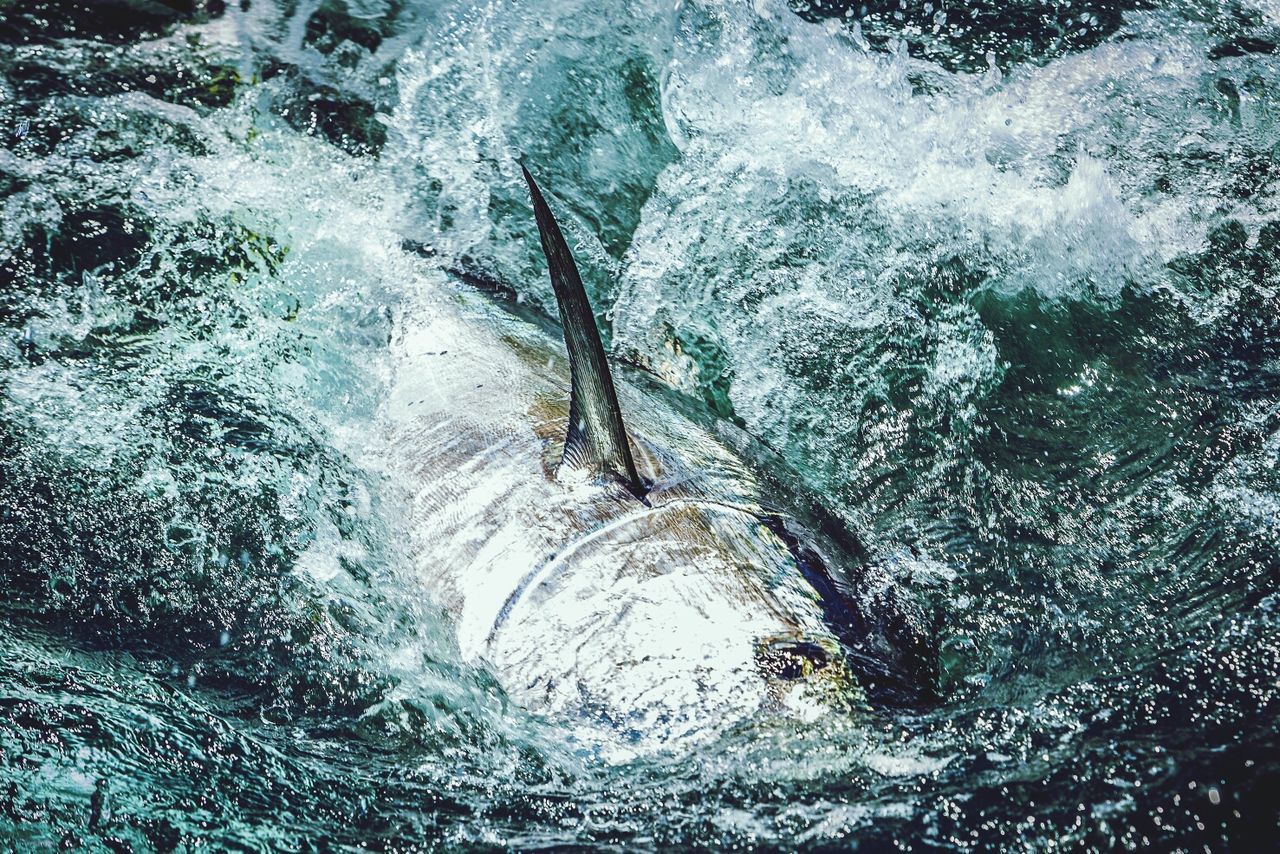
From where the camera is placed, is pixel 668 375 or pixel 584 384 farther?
pixel 668 375

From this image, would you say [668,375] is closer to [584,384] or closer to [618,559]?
[584,384]

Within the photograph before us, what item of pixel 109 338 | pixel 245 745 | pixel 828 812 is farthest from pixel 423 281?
pixel 828 812

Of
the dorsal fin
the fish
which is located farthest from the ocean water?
the dorsal fin

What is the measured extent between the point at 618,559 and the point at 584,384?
44 cm

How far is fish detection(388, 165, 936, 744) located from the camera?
2.00 metres

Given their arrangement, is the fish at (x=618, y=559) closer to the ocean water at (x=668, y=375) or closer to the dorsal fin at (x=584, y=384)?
the dorsal fin at (x=584, y=384)

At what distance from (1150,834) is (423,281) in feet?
8.25

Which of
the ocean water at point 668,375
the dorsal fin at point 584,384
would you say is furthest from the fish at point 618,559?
the ocean water at point 668,375

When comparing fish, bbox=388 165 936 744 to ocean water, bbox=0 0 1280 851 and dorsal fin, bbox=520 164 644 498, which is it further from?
ocean water, bbox=0 0 1280 851

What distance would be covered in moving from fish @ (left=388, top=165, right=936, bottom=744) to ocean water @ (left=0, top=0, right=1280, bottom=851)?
0.12 m

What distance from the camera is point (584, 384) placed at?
89.2 inches

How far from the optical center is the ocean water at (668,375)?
6.97 feet

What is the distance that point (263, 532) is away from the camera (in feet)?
9.50

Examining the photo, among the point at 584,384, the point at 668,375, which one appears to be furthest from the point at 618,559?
the point at 668,375
